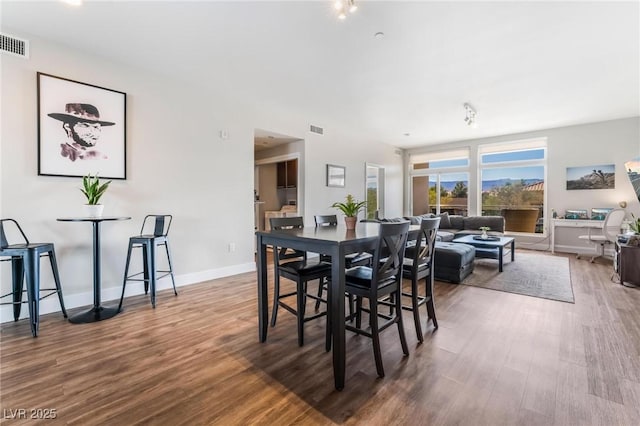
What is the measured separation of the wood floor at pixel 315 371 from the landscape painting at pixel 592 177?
4307mm

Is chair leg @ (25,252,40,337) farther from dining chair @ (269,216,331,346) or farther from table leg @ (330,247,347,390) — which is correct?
table leg @ (330,247,347,390)

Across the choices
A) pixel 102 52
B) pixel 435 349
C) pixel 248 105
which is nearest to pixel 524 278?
pixel 435 349

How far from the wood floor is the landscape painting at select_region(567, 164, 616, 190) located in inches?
170

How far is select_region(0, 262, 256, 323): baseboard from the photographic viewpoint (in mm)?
2723

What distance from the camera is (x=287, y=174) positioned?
744 cm

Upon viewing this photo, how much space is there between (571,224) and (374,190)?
4.22 metres

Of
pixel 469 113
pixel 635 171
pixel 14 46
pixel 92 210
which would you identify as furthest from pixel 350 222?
pixel 635 171

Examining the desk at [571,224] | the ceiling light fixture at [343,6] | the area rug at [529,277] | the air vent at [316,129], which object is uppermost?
the air vent at [316,129]

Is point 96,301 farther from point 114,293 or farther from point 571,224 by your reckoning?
point 571,224

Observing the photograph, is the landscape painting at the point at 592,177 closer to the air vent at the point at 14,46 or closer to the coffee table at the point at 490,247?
the coffee table at the point at 490,247

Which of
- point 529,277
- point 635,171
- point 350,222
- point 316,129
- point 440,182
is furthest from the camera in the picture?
point 440,182

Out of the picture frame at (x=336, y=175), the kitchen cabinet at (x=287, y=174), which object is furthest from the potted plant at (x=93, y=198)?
the kitchen cabinet at (x=287, y=174)

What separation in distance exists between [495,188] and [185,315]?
745 centimetres

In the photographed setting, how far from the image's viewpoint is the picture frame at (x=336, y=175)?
5.87m
